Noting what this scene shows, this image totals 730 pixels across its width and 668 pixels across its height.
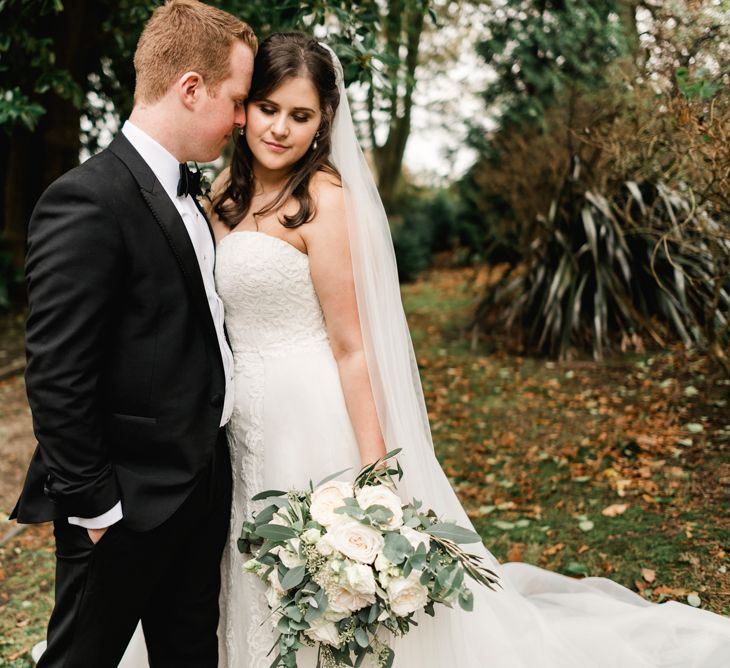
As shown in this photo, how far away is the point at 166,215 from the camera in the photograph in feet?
6.62

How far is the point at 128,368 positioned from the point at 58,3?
2.82 m

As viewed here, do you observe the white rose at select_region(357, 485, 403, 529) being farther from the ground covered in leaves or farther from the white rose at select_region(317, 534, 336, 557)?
the ground covered in leaves

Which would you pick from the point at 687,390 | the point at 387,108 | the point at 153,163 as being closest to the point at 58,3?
the point at 387,108

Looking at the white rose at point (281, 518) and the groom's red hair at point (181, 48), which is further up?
the groom's red hair at point (181, 48)

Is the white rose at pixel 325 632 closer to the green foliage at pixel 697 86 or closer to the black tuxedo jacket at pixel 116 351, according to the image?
the black tuxedo jacket at pixel 116 351

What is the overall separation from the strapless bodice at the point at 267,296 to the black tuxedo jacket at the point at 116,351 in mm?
369

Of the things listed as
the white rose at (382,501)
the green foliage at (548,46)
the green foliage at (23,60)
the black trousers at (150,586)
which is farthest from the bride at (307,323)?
the green foliage at (548,46)

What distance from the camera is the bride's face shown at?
2451 mm

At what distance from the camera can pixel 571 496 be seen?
459 cm

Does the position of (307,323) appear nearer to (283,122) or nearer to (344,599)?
(283,122)

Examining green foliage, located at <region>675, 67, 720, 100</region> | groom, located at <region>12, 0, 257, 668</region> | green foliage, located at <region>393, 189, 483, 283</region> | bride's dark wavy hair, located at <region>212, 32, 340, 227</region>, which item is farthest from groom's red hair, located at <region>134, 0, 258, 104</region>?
green foliage, located at <region>393, 189, 483, 283</region>

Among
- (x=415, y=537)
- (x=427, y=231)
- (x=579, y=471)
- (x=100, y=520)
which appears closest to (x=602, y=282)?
(x=579, y=471)

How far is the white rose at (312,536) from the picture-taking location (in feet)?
6.46

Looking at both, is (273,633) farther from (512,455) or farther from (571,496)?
(512,455)
